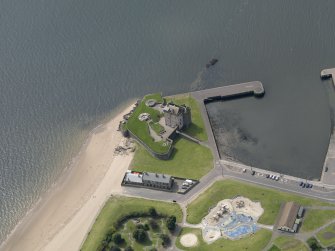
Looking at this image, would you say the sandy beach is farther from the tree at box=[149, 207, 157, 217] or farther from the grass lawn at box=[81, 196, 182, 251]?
the tree at box=[149, 207, 157, 217]

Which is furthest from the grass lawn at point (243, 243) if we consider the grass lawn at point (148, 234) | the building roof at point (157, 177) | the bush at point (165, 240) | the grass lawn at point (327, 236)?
the building roof at point (157, 177)

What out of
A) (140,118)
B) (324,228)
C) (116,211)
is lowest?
(324,228)

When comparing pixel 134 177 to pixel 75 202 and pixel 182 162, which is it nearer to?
pixel 182 162

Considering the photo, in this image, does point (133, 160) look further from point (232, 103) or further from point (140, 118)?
point (232, 103)

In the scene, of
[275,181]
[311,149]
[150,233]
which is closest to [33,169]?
[150,233]

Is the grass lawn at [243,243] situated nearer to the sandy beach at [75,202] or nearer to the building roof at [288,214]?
the building roof at [288,214]

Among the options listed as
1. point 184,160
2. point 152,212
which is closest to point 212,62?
point 184,160
